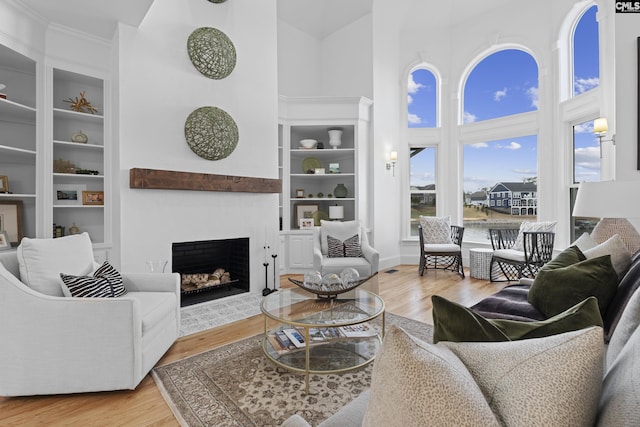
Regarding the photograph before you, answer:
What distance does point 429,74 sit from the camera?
634 centimetres

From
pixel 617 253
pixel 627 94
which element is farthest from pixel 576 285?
pixel 627 94

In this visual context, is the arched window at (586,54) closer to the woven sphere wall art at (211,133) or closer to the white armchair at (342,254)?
the white armchair at (342,254)

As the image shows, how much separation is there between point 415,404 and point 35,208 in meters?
4.36

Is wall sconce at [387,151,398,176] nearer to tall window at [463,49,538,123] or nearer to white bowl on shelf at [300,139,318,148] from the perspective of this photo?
white bowl on shelf at [300,139,318,148]

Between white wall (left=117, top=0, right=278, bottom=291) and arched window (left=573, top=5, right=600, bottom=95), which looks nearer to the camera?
white wall (left=117, top=0, right=278, bottom=291)

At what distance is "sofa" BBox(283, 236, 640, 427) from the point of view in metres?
0.54

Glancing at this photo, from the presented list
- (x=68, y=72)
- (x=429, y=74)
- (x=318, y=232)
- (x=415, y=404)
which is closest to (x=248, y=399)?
(x=415, y=404)

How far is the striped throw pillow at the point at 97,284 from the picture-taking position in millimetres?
2104

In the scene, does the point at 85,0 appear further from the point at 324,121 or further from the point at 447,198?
the point at 447,198

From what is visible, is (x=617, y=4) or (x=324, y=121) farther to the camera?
(x=324, y=121)

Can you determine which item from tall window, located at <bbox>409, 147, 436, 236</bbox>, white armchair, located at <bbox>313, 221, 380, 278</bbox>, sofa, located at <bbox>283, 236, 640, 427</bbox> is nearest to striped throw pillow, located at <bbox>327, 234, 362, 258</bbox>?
white armchair, located at <bbox>313, 221, 380, 278</bbox>

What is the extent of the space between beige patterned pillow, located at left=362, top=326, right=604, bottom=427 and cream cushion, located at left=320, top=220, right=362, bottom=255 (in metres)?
3.79

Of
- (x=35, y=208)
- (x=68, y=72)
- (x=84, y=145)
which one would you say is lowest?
(x=35, y=208)

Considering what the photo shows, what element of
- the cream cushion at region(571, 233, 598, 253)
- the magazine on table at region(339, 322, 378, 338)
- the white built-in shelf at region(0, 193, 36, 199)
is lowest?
the magazine on table at region(339, 322, 378, 338)
